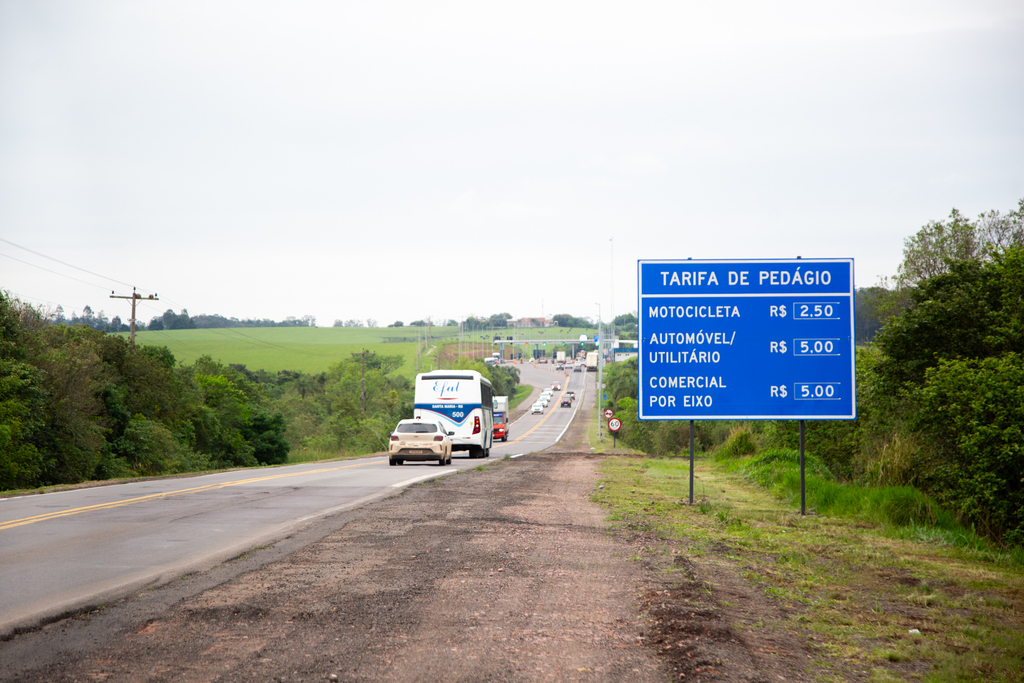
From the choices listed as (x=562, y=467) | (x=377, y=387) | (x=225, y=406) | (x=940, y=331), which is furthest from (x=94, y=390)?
(x=377, y=387)

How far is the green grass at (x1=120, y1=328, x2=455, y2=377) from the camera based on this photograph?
474 ft

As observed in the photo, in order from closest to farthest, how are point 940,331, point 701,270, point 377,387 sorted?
point 701,270 → point 940,331 → point 377,387

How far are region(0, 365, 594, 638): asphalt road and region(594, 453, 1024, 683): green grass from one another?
5385 mm

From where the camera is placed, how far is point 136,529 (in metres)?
11.3

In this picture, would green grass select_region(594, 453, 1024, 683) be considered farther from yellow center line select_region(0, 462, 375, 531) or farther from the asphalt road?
yellow center line select_region(0, 462, 375, 531)

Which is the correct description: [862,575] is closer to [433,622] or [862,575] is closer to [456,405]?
[433,622]

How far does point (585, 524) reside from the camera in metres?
12.3

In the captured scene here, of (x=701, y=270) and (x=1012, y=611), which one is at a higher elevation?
(x=701, y=270)

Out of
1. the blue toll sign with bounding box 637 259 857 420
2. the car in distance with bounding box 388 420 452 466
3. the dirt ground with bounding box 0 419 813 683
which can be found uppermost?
the blue toll sign with bounding box 637 259 857 420

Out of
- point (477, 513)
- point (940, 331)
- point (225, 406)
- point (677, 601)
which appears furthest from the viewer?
point (225, 406)

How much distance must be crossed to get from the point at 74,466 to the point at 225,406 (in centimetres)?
2953

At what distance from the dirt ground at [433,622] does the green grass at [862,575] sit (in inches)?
14.3

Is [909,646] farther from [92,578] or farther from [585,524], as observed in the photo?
[92,578]

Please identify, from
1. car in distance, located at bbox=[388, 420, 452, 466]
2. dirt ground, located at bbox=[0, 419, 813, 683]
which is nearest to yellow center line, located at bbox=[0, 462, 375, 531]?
dirt ground, located at bbox=[0, 419, 813, 683]
